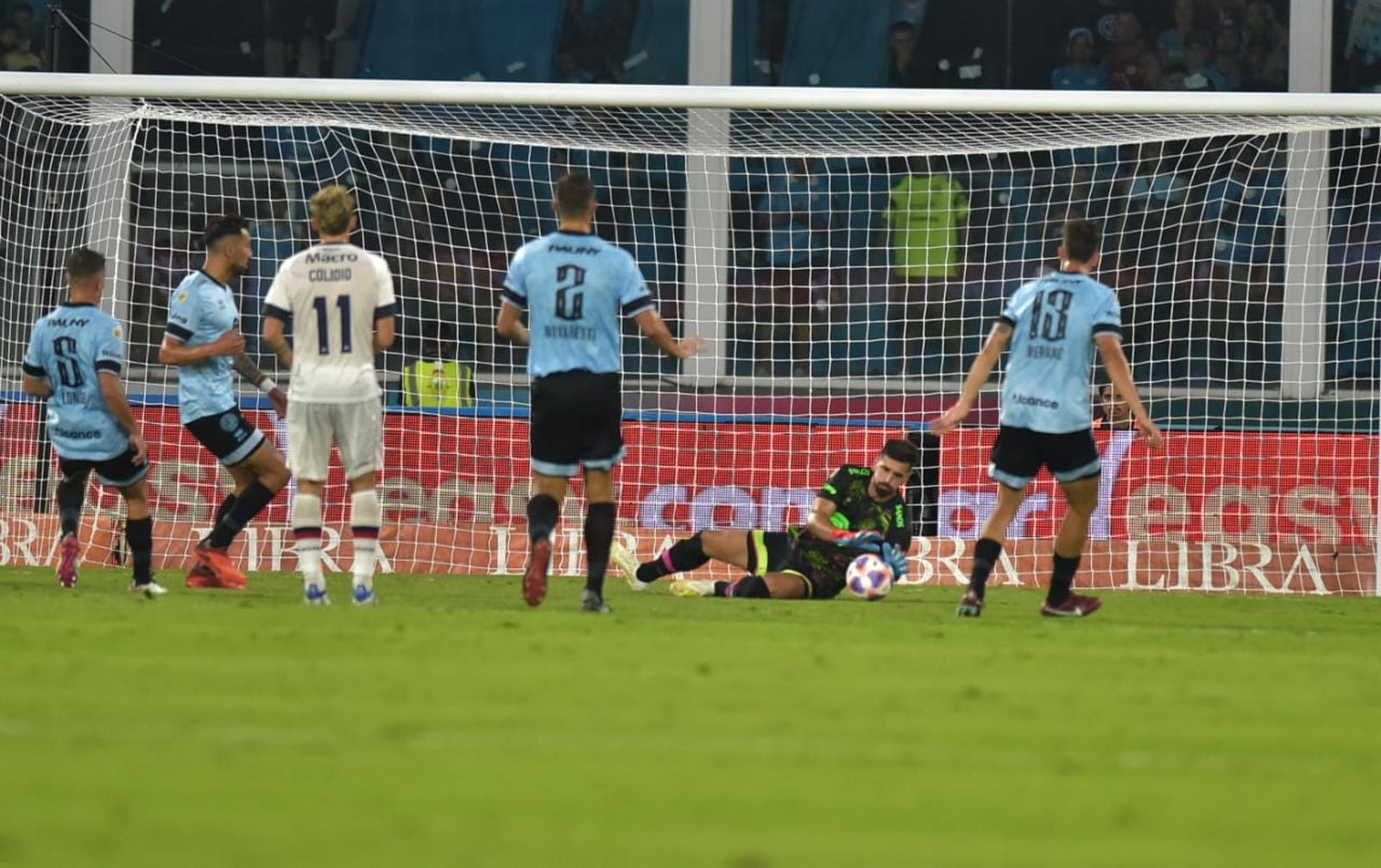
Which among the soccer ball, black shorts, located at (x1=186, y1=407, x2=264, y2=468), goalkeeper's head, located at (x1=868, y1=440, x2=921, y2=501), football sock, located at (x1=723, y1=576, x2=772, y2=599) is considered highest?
black shorts, located at (x1=186, y1=407, x2=264, y2=468)

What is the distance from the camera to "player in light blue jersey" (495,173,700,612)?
939 cm

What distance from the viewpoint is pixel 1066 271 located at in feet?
33.0

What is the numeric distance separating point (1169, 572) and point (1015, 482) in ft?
14.3

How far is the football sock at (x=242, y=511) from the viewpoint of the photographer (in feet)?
35.9

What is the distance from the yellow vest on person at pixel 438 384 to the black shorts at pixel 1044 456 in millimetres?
5503

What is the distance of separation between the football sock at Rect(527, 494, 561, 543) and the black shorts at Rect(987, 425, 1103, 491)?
2141 mm

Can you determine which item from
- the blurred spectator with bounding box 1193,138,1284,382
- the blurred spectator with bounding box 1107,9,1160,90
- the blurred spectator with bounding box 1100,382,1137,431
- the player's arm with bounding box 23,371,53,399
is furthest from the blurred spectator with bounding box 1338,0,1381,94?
the player's arm with bounding box 23,371,53,399

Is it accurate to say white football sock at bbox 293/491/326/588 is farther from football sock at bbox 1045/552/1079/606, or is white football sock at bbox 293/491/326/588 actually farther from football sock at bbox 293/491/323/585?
football sock at bbox 1045/552/1079/606

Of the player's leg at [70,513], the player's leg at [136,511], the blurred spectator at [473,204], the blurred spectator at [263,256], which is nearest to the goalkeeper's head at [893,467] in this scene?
the player's leg at [136,511]

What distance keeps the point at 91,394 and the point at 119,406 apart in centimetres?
30

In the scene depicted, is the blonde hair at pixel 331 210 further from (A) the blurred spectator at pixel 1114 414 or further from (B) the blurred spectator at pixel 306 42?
(B) the blurred spectator at pixel 306 42

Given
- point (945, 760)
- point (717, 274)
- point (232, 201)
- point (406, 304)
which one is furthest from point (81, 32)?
point (945, 760)

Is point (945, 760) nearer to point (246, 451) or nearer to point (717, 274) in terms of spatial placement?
point (246, 451)

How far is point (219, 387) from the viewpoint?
36.2ft
